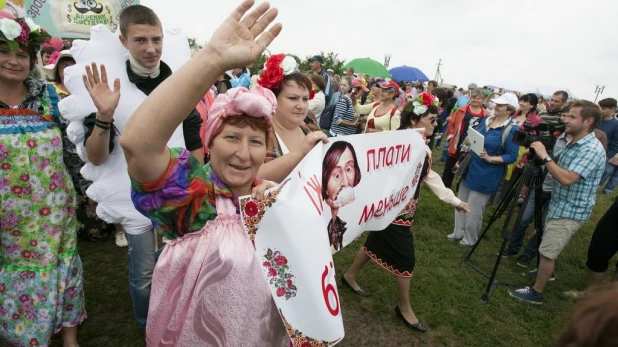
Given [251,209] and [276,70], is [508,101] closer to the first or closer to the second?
[276,70]

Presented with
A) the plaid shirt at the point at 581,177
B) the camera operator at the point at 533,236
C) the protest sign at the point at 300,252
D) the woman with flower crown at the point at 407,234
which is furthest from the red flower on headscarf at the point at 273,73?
the camera operator at the point at 533,236

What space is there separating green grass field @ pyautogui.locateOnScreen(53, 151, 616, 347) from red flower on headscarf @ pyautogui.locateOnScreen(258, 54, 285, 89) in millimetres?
2343

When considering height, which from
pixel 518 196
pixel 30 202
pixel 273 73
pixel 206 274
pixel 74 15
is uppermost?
pixel 74 15

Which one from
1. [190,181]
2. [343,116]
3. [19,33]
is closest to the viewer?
[190,181]

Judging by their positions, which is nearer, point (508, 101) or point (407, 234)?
point (407, 234)

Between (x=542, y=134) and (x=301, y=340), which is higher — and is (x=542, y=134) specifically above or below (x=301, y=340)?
above

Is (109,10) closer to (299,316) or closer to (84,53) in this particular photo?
(84,53)

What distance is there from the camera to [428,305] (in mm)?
3773

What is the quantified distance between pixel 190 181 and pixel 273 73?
1.55 m

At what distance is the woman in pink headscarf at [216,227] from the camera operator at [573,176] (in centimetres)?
345

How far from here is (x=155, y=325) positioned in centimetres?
145

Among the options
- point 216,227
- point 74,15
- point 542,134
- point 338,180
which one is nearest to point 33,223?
point 216,227

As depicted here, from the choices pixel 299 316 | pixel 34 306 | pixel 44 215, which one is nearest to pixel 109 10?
pixel 44 215

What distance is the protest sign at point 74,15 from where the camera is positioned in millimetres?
4520
